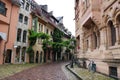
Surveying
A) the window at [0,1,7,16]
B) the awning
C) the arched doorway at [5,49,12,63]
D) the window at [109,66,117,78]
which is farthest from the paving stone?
the window at [0,1,7,16]

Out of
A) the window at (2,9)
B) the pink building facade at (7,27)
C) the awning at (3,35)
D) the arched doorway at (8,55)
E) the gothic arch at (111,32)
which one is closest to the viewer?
the gothic arch at (111,32)

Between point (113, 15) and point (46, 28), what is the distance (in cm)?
2419

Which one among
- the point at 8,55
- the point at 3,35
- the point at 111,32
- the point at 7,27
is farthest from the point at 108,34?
the point at 8,55

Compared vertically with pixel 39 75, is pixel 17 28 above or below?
above

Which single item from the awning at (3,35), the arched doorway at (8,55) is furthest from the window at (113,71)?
the arched doorway at (8,55)

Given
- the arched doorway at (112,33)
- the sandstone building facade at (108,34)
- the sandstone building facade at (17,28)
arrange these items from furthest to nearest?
the sandstone building facade at (17,28), the arched doorway at (112,33), the sandstone building facade at (108,34)

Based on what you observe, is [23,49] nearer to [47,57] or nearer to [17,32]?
[17,32]

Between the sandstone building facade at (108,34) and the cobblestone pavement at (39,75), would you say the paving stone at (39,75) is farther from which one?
the sandstone building facade at (108,34)

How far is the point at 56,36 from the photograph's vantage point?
3875 cm

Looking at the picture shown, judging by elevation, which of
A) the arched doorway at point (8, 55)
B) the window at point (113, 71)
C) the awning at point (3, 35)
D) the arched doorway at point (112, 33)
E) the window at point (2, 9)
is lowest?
the window at point (113, 71)

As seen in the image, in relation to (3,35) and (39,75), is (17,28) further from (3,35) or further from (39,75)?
(39,75)

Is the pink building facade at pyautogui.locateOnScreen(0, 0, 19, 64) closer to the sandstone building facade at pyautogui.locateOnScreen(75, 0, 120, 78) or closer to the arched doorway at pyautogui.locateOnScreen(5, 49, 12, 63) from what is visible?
the arched doorway at pyautogui.locateOnScreen(5, 49, 12, 63)

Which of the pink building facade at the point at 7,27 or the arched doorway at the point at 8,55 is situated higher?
the pink building facade at the point at 7,27

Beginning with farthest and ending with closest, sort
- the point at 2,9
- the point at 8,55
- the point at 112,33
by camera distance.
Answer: the point at 8,55, the point at 2,9, the point at 112,33
